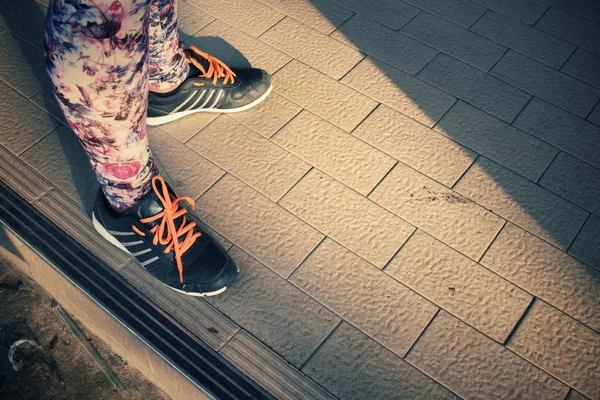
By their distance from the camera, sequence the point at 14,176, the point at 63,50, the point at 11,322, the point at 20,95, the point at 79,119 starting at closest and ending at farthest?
the point at 63,50, the point at 79,119, the point at 11,322, the point at 14,176, the point at 20,95

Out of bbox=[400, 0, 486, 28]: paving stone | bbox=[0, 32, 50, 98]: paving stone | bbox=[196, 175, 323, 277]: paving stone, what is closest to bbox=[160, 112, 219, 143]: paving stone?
bbox=[196, 175, 323, 277]: paving stone

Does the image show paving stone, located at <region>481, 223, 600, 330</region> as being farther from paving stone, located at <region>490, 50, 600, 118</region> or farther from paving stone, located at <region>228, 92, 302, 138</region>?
paving stone, located at <region>228, 92, 302, 138</region>

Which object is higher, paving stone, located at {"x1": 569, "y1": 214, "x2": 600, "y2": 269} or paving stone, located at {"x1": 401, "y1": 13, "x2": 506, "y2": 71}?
paving stone, located at {"x1": 401, "y1": 13, "x2": 506, "y2": 71}

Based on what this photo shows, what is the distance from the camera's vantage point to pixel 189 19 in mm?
2602

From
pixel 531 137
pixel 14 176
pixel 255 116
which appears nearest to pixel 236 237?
pixel 255 116

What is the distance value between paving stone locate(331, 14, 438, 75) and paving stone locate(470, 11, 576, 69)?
348mm

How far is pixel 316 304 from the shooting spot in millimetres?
1762

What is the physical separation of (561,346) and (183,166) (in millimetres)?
1451

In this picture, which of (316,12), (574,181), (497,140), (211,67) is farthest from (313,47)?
(574,181)

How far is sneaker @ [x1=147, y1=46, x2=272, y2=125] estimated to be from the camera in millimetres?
2123

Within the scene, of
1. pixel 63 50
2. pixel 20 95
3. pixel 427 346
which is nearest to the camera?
pixel 63 50

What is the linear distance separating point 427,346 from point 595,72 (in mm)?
1646

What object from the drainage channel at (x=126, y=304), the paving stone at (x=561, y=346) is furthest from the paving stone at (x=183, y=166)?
the paving stone at (x=561, y=346)

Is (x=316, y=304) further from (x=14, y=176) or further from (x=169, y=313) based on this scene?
(x=14, y=176)
